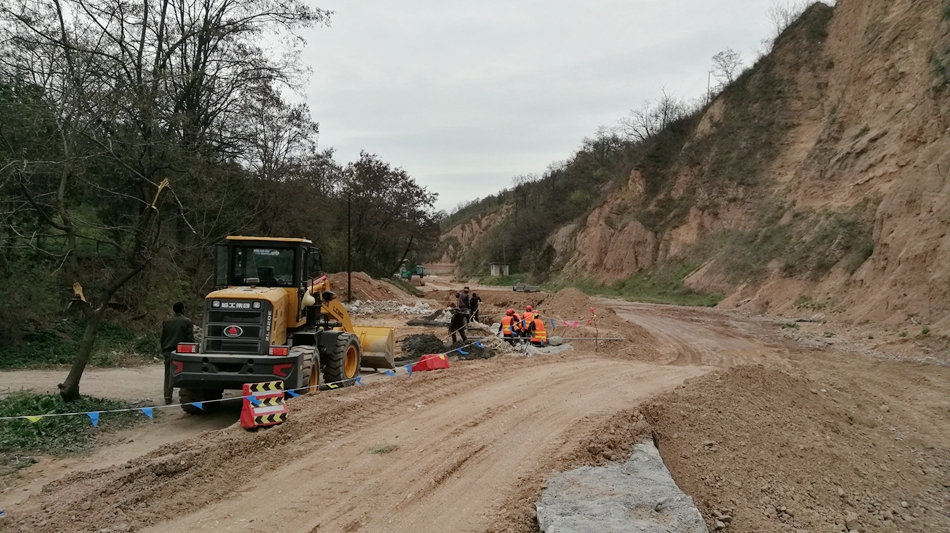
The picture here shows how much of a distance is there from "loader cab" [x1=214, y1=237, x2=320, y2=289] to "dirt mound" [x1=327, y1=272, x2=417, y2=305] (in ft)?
81.2

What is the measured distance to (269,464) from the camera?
22.5 ft

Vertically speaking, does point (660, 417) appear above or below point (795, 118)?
below

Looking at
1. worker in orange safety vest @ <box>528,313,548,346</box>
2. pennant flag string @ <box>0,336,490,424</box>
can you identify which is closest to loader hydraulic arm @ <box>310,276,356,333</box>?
pennant flag string @ <box>0,336,490,424</box>

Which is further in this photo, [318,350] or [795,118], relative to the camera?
[795,118]

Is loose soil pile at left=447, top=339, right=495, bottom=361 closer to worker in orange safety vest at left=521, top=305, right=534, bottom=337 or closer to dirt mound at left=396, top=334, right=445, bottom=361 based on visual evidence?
dirt mound at left=396, top=334, right=445, bottom=361

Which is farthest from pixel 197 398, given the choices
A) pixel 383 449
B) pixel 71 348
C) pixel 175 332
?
pixel 71 348

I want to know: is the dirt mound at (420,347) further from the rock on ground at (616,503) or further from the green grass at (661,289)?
the green grass at (661,289)

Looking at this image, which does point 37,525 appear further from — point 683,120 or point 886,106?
point 683,120

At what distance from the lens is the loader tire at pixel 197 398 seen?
9.68 m

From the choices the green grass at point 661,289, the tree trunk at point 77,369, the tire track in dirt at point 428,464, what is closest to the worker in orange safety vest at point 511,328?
the tire track in dirt at point 428,464

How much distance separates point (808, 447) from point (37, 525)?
9027mm

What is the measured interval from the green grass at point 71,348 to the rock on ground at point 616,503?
13503 mm

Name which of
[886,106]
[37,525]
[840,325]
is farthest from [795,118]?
[37,525]

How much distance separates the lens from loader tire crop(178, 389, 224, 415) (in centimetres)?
968
